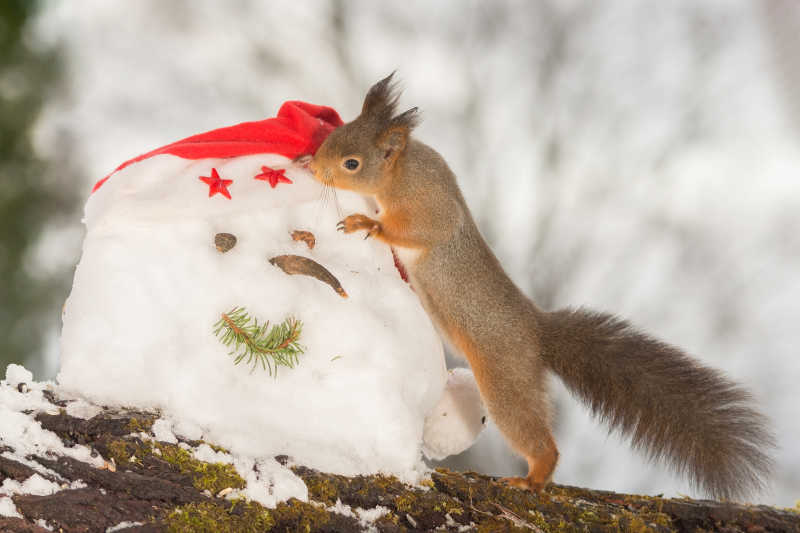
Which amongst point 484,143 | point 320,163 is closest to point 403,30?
point 484,143

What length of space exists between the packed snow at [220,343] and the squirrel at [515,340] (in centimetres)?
21

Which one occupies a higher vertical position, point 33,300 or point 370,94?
point 370,94

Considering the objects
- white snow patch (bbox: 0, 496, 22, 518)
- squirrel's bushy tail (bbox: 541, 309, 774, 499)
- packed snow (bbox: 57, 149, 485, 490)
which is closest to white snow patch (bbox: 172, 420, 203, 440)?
packed snow (bbox: 57, 149, 485, 490)

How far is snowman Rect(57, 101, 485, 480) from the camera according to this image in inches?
45.2

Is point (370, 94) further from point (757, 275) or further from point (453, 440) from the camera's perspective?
point (757, 275)

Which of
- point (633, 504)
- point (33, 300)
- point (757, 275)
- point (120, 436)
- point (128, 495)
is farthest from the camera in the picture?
point (757, 275)

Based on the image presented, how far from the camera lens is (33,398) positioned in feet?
3.70

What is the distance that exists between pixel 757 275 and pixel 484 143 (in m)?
1.00

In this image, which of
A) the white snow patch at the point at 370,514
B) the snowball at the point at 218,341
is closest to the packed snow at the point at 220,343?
the snowball at the point at 218,341

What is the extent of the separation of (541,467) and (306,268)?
680mm

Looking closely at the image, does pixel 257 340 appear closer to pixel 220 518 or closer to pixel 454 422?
pixel 220 518

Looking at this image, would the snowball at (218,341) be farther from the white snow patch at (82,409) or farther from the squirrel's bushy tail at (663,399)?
the squirrel's bushy tail at (663,399)

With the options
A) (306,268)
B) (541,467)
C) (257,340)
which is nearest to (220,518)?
(257,340)

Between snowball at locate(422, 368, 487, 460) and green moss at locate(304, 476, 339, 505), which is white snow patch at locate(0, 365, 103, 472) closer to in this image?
green moss at locate(304, 476, 339, 505)
